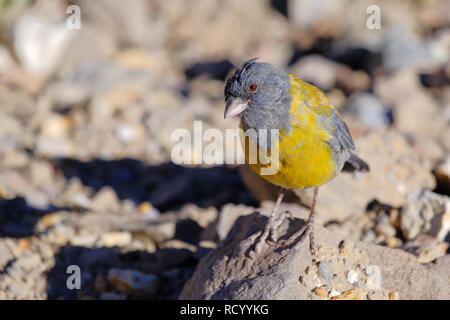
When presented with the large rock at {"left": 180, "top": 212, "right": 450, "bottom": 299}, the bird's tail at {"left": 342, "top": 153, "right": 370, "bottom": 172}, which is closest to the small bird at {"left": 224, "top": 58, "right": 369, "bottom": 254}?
the large rock at {"left": 180, "top": 212, "right": 450, "bottom": 299}

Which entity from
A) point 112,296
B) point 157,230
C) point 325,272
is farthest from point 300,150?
point 157,230

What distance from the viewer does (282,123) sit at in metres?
3.62

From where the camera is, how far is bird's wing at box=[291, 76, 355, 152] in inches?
146

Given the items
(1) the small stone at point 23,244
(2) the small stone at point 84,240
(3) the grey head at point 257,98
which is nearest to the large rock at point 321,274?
(3) the grey head at point 257,98

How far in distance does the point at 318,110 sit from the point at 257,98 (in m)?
0.51

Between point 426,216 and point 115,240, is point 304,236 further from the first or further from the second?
point 115,240

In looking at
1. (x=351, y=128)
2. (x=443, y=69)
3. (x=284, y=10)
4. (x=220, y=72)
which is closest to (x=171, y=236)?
(x=351, y=128)

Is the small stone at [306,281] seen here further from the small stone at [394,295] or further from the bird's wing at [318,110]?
the bird's wing at [318,110]

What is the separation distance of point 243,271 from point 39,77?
22.4 feet

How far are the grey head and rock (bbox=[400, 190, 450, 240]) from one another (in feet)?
5.81

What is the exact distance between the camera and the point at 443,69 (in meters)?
8.65

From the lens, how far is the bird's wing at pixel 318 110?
12.2 feet

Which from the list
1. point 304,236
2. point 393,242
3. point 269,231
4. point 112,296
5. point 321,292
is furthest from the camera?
point 393,242
